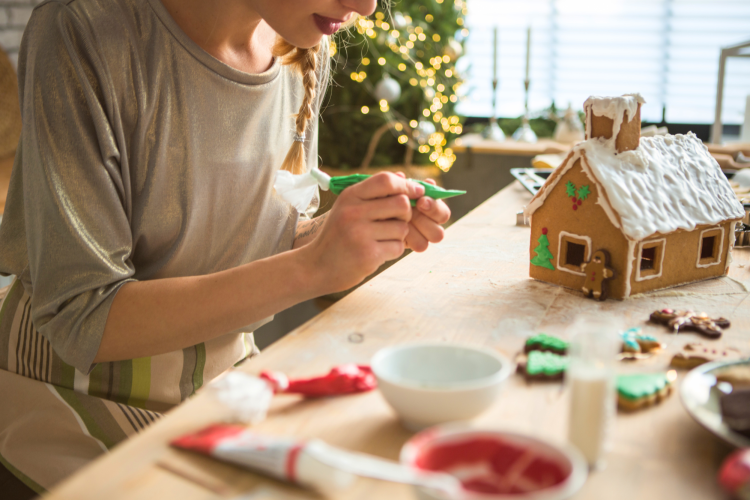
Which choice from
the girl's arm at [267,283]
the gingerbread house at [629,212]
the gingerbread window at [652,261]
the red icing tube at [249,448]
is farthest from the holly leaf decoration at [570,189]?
the red icing tube at [249,448]

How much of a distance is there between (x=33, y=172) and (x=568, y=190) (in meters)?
0.75

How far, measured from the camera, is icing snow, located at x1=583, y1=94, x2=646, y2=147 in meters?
0.90

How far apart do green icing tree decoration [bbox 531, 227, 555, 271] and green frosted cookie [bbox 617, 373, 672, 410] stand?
366 millimetres

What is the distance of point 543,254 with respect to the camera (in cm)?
98

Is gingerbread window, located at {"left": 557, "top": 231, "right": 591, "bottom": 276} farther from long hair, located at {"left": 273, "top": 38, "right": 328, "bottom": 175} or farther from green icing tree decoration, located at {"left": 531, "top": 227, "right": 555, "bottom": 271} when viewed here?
long hair, located at {"left": 273, "top": 38, "right": 328, "bottom": 175}

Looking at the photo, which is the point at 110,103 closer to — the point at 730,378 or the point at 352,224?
the point at 352,224

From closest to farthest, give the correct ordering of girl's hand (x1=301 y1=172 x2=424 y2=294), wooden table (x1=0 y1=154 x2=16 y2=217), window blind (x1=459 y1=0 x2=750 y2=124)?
girl's hand (x1=301 y1=172 x2=424 y2=294), wooden table (x1=0 y1=154 x2=16 y2=217), window blind (x1=459 y1=0 x2=750 y2=124)

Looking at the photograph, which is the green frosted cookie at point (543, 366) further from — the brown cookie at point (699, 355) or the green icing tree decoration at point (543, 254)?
the green icing tree decoration at point (543, 254)

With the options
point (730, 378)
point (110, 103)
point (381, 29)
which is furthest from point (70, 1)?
point (381, 29)

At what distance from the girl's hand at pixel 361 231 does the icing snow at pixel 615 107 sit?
0.34 metres

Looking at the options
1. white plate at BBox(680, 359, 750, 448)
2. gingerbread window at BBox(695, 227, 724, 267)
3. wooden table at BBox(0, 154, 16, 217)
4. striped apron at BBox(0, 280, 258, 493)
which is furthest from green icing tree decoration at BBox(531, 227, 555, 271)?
wooden table at BBox(0, 154, 16, 217)

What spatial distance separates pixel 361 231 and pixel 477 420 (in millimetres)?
301

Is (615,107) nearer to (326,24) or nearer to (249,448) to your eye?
(326,24)

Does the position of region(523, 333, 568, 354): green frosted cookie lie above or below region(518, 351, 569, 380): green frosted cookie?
below
